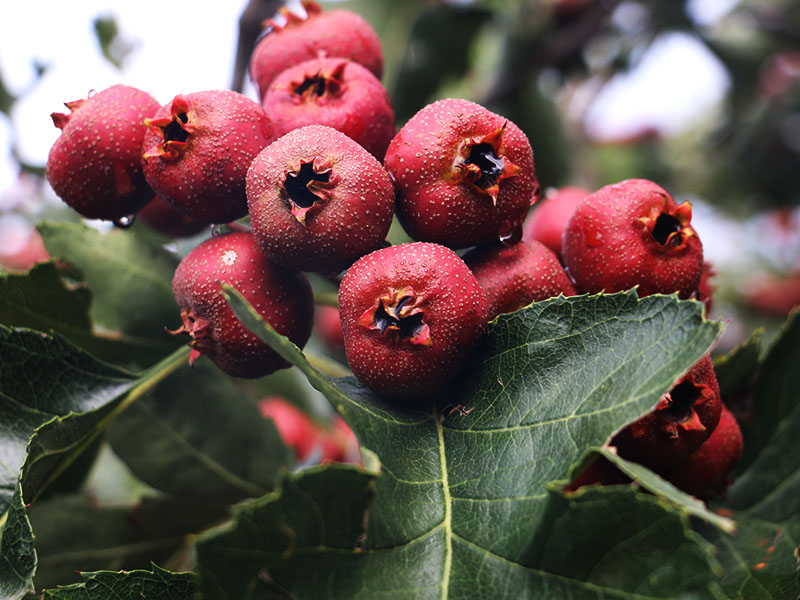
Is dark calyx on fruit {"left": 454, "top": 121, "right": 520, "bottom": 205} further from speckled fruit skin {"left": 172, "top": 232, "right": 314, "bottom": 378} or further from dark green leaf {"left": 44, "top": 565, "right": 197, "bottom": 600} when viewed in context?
dark green leaf {"left": 44, "top": 565, "right": 197, "bottom": 600}

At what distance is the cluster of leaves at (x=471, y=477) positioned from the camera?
81cm

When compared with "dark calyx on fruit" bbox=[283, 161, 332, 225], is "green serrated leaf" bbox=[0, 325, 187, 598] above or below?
below

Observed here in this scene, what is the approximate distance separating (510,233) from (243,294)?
1.32 feet

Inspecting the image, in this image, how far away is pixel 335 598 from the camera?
0.86 meters

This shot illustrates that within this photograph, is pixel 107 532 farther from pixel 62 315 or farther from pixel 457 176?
pixel 457 176

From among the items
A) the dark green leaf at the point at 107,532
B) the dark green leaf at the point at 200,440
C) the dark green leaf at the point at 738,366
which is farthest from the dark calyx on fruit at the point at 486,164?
the dark green leaf at the point at 107,532

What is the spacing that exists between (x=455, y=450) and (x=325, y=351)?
1.64m

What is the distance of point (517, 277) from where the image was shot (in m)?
1.09

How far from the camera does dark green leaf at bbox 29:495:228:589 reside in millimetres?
1488

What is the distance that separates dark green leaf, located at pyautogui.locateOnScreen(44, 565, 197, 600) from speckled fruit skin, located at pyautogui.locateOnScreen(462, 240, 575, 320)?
1.85 ft

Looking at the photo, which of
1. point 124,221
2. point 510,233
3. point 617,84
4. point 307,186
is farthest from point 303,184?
point 617,84

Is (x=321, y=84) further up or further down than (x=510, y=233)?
further up

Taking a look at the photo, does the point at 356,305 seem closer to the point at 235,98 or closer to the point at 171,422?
the point at 235,98

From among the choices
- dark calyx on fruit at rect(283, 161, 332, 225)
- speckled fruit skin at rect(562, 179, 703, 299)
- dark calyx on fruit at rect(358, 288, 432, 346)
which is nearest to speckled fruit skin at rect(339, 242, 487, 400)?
dark calyx on fruit at rect(358, 288, 432, 346)
